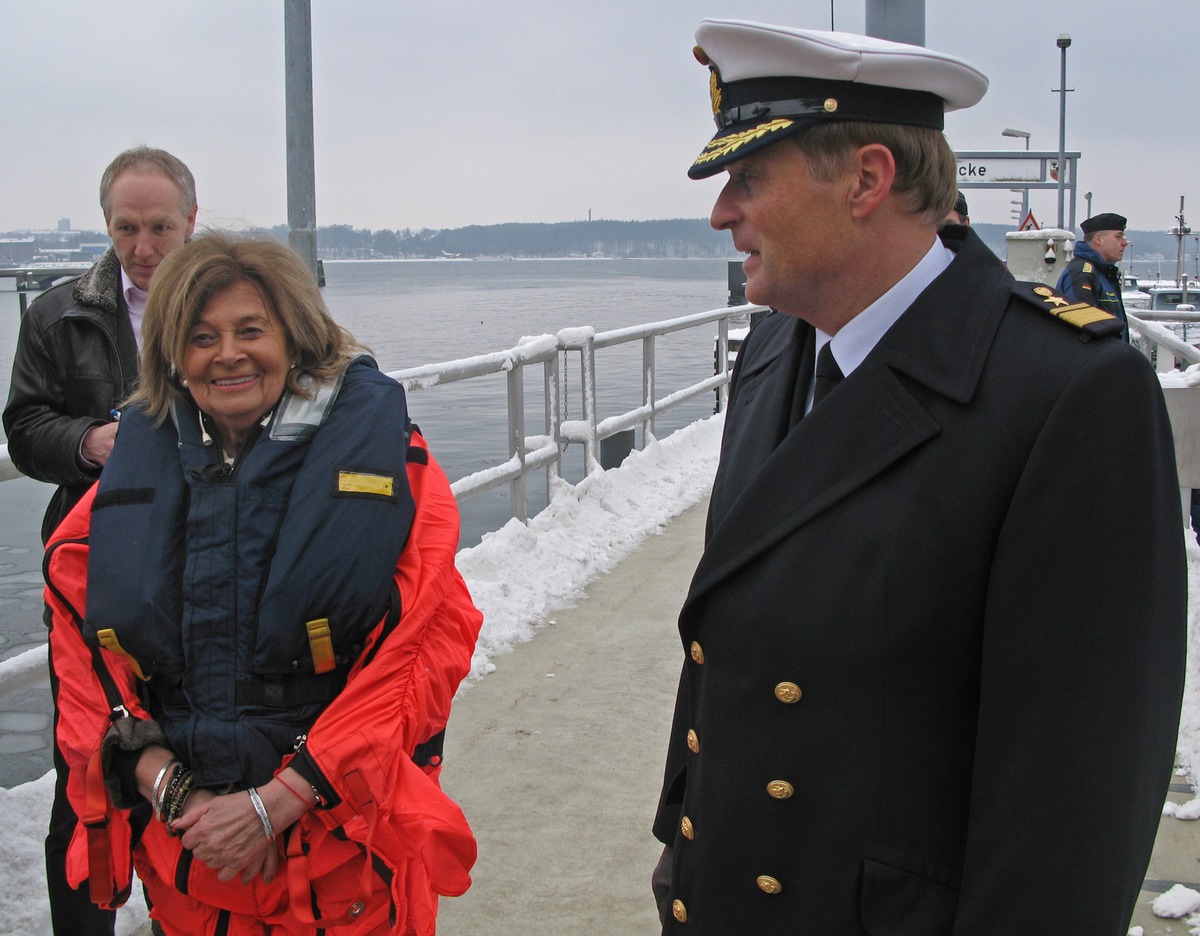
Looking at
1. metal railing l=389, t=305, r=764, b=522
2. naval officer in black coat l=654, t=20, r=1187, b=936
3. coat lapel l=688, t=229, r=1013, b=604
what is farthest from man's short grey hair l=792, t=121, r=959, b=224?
metal railing l=389, t=305, r=764, b=522

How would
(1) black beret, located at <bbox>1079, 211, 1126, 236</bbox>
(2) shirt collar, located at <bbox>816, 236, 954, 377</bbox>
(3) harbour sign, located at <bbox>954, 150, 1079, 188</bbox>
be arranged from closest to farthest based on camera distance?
(2) shirt collar, located at <bbox>816, 236, 954, 377</bbox>
(1) black beret, located at <bbox>1079, 211, 1126, 236</bbox>
(3) harbour sign, located at <bbox>954, 150, 1079, 188</bbox>

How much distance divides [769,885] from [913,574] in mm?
494

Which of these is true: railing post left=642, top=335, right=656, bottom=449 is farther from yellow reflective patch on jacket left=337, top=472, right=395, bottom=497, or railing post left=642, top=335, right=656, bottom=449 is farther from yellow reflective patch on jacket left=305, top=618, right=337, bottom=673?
yellow reflective patch on jacket left=305, top=618, right=337, bottom=673

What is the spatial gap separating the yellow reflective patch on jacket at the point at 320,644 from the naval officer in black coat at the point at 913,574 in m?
0.79

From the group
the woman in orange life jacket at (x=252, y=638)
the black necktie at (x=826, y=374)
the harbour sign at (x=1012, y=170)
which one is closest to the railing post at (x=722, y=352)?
the woman in orange life jacket at (x=252, y=638)

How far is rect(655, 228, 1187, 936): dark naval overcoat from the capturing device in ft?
4.09

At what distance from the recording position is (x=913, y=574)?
4.36 ft

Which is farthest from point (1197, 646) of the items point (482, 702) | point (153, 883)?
point (153, 883)

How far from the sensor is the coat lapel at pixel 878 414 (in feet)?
4.57

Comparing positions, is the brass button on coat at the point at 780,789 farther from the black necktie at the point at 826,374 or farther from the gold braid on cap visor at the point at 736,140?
the gold braid on cap visor at the point at 736,140

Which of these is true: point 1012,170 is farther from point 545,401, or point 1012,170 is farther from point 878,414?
point 878,414

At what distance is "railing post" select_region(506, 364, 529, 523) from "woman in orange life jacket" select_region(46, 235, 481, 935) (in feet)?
12.4

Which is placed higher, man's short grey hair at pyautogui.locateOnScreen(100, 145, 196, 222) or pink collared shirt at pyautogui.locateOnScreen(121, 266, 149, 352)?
man's short grey hair at pyautogui.locateOnScreen(100, 145, 196, 222)

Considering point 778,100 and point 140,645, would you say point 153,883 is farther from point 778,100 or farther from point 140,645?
point 778,100
